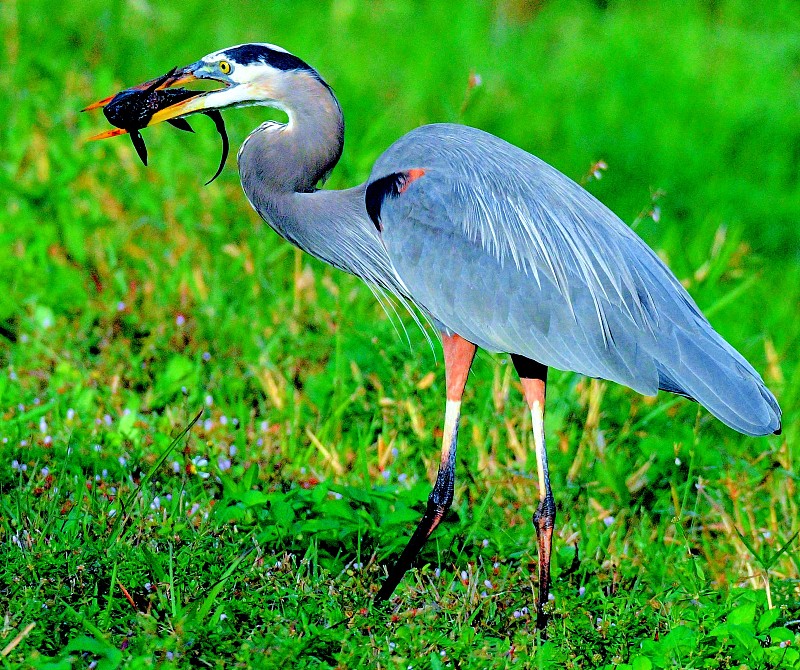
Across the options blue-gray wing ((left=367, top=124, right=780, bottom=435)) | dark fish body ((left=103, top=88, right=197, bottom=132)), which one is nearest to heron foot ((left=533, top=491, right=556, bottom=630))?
blue-gray wing ((left=367, top=124, right=780, bottom=435))

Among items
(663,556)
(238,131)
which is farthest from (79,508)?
(238,131)

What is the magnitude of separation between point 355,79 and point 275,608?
15.5 feet

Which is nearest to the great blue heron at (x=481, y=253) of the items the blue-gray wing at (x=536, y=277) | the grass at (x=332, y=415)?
the blue-gray wing at (x=536, y=277)

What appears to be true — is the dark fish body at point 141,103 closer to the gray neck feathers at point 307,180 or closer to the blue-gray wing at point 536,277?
the gray neck feathers at point 307,180

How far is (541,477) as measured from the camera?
11.3ft

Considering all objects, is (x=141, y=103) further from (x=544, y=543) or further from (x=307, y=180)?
(x=544, y=543)

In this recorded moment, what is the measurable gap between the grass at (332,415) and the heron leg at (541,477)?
11 centimetres

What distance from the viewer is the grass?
9.59ft

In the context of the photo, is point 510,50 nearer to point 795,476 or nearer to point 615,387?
point 615,387

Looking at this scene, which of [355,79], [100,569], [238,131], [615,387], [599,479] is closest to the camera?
[100,569]

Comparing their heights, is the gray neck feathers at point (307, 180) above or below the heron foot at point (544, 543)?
above

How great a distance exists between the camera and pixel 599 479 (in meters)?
4.16

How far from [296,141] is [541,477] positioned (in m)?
1.29

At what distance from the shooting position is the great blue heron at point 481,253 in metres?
3.39
